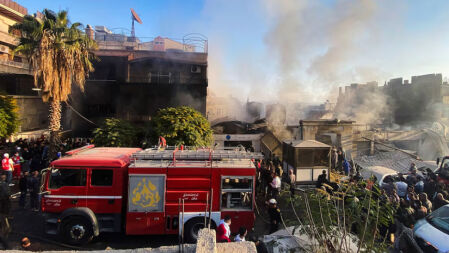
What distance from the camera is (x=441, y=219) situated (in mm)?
5793

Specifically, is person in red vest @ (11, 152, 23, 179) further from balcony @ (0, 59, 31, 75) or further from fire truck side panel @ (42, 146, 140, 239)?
balcony @ (0, 59, 31, 75)

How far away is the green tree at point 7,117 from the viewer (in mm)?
13500

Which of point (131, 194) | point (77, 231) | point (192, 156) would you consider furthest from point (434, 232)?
point (77, 231)

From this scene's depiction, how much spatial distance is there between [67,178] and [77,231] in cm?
130

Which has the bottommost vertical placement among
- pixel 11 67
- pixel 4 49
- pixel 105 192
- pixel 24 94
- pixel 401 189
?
pixel 401 189

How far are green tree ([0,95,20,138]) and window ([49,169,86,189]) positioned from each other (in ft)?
33.5

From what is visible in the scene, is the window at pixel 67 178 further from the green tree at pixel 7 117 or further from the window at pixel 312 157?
the green tree at pixel 7 117

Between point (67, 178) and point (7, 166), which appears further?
point (7, 166)

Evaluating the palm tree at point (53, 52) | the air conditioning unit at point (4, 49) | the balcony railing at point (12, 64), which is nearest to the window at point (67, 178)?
the palm tree at point (53, 52)

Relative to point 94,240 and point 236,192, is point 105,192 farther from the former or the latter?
point 236,192

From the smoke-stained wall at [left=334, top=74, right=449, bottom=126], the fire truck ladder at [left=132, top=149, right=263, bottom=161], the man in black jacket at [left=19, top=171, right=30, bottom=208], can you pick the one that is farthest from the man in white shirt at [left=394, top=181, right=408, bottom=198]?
the smoke-stained wall at [left=334, top=74, right=449, bottom=126]

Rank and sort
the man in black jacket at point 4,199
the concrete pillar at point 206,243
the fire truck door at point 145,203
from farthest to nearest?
the man in black jacket at point 4,199, the fire truck door at point 145,203, the concrete pillar at point 206,243

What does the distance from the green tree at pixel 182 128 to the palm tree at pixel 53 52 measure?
4.42 meters

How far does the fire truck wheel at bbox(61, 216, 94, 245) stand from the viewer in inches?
245
